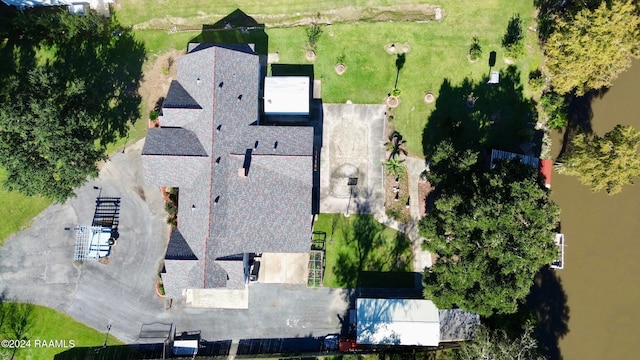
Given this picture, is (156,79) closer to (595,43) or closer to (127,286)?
(127,286)

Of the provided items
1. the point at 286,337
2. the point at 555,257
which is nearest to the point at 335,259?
the point at 286,337

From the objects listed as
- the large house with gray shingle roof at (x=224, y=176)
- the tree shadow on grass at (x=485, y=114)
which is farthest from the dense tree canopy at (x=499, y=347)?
the tree shadow on grass at (x=485, y=114)

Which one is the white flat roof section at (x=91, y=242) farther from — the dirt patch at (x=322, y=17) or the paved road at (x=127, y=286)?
the dirt patch at (x=322, y=17)

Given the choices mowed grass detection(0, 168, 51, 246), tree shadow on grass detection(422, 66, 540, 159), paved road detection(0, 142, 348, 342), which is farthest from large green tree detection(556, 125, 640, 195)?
mowed grass detection(0, 168, 51, 246)

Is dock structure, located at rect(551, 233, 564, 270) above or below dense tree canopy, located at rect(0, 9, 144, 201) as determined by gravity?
below

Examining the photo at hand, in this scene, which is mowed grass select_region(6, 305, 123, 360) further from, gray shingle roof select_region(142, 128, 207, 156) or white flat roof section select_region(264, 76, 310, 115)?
white flat roof section select_region(264, 76, 310, 115)

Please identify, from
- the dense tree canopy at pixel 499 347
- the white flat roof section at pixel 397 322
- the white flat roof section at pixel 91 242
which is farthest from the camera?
the white flat roof section at pixel 91 242

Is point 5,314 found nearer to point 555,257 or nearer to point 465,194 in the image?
point 465,194
